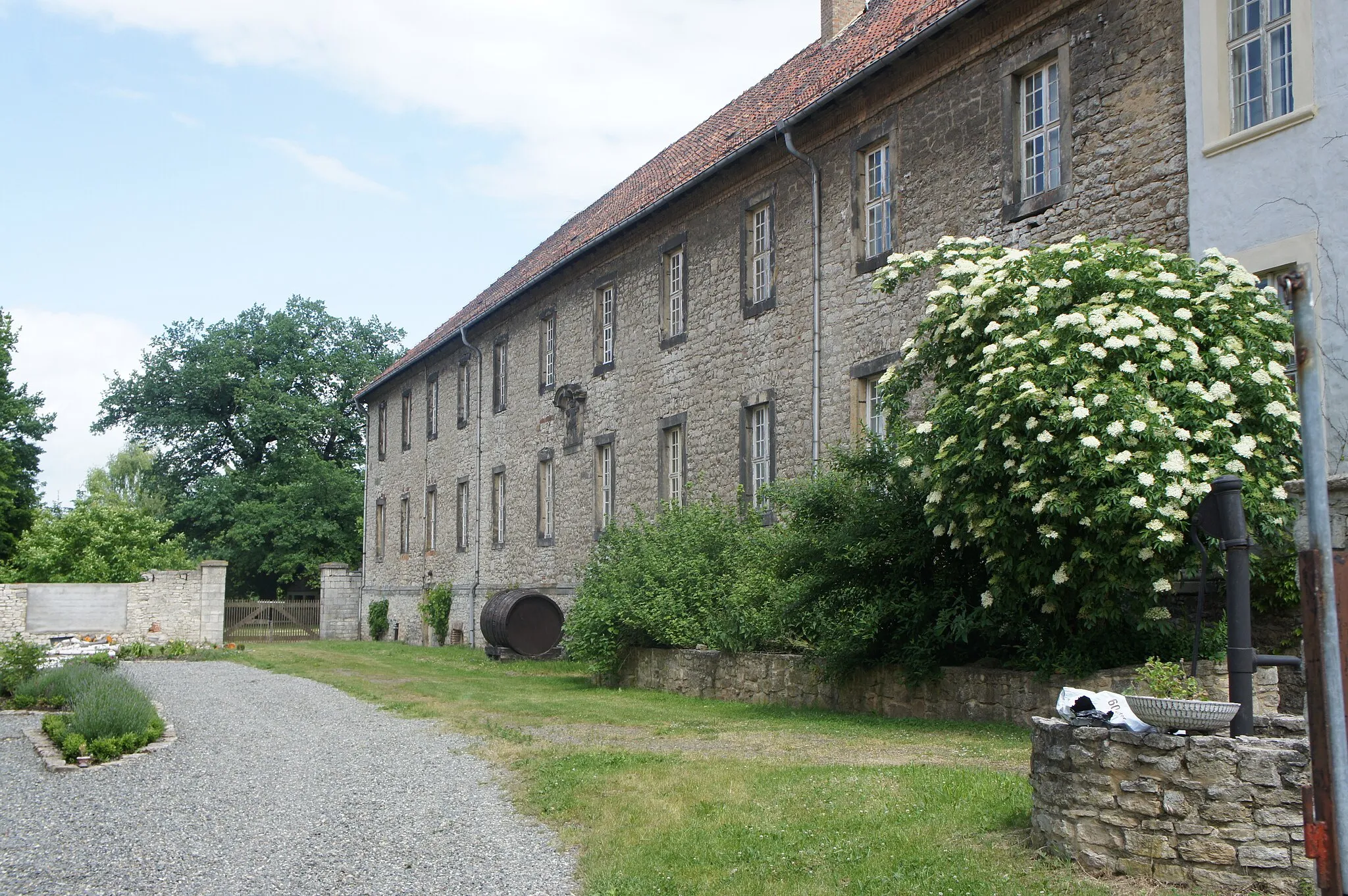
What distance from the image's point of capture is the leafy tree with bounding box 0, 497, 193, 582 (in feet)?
104

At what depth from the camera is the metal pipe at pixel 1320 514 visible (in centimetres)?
352

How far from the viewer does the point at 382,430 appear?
40.6 metres

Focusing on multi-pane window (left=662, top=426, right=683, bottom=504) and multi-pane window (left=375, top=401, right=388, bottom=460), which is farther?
multi-pane window (left=375, top=401, right=388, bottom=460)

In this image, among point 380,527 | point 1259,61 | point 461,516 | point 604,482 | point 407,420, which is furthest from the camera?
point 380,527

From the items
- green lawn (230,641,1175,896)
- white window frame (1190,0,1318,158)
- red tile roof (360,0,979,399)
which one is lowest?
green lawn (230,641,1175,896)

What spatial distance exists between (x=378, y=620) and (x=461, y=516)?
7.74 m

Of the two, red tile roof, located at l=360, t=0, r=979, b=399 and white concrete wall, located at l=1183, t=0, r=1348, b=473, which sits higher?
red tile roof, located at l=360, t=0, r=979, b=399

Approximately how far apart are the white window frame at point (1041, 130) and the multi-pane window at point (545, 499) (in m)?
14.4

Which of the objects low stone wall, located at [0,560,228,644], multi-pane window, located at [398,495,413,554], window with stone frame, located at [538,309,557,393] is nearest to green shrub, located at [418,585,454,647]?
multi-pane window, located at [398,495,413,554]

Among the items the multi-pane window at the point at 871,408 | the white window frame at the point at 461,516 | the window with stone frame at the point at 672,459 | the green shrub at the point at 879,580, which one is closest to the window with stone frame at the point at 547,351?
the window with stone frame at the point at 672,459

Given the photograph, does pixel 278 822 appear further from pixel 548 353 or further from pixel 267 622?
pixel 267 622

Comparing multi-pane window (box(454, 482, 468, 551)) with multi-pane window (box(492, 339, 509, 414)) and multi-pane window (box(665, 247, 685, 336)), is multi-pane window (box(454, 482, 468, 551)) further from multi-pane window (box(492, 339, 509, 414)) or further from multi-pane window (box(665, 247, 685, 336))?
multi-pane window (box(665, 247, 685, 336))

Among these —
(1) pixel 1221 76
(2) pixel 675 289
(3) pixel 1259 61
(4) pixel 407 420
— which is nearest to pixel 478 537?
(4) pixel 407 420

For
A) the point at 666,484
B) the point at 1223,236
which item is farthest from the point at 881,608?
the point at 666,484
